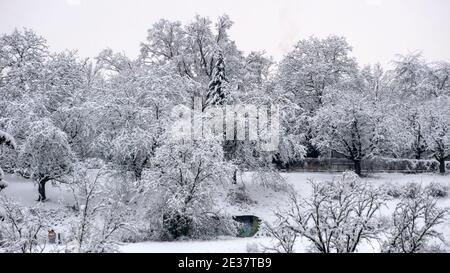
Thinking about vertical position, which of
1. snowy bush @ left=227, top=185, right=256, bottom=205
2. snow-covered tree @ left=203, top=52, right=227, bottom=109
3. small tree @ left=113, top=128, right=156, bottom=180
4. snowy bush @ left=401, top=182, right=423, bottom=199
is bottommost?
snowy bush @ left=227, top=185, right=256, bottom=205

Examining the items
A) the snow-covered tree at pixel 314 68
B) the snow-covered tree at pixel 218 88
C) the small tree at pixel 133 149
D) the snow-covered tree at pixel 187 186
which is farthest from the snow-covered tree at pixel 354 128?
the small tree at pixel 133 149

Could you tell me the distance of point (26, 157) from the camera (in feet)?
86.5

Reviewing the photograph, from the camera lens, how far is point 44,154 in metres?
26.3

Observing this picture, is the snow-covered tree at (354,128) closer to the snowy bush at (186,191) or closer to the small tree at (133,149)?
the snowy bush at (186,191)

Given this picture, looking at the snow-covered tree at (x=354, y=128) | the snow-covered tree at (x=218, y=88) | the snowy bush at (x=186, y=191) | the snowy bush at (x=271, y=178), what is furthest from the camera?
the snow-covered tree at (x=354, y=128)

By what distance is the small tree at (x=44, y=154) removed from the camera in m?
25.4

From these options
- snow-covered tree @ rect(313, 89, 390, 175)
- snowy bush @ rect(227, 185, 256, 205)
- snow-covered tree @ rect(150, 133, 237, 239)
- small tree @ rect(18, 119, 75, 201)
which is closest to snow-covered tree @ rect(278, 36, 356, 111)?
snow-covered tree @ rect(313, 89, 390, 175)

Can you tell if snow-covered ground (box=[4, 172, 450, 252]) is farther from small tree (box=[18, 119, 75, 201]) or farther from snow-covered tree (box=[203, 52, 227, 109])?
snow-covered tree (box=[203, 52, 227, 109])

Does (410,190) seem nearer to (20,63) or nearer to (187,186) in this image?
(187,186)

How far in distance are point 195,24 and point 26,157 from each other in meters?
20.1

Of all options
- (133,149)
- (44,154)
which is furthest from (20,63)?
(133,149)

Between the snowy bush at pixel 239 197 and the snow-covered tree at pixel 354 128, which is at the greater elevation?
the snow-covered tree at pixel 354 128

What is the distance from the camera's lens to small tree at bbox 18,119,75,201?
25.4 metres

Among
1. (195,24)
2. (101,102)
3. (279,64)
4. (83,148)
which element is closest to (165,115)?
(101,102)
